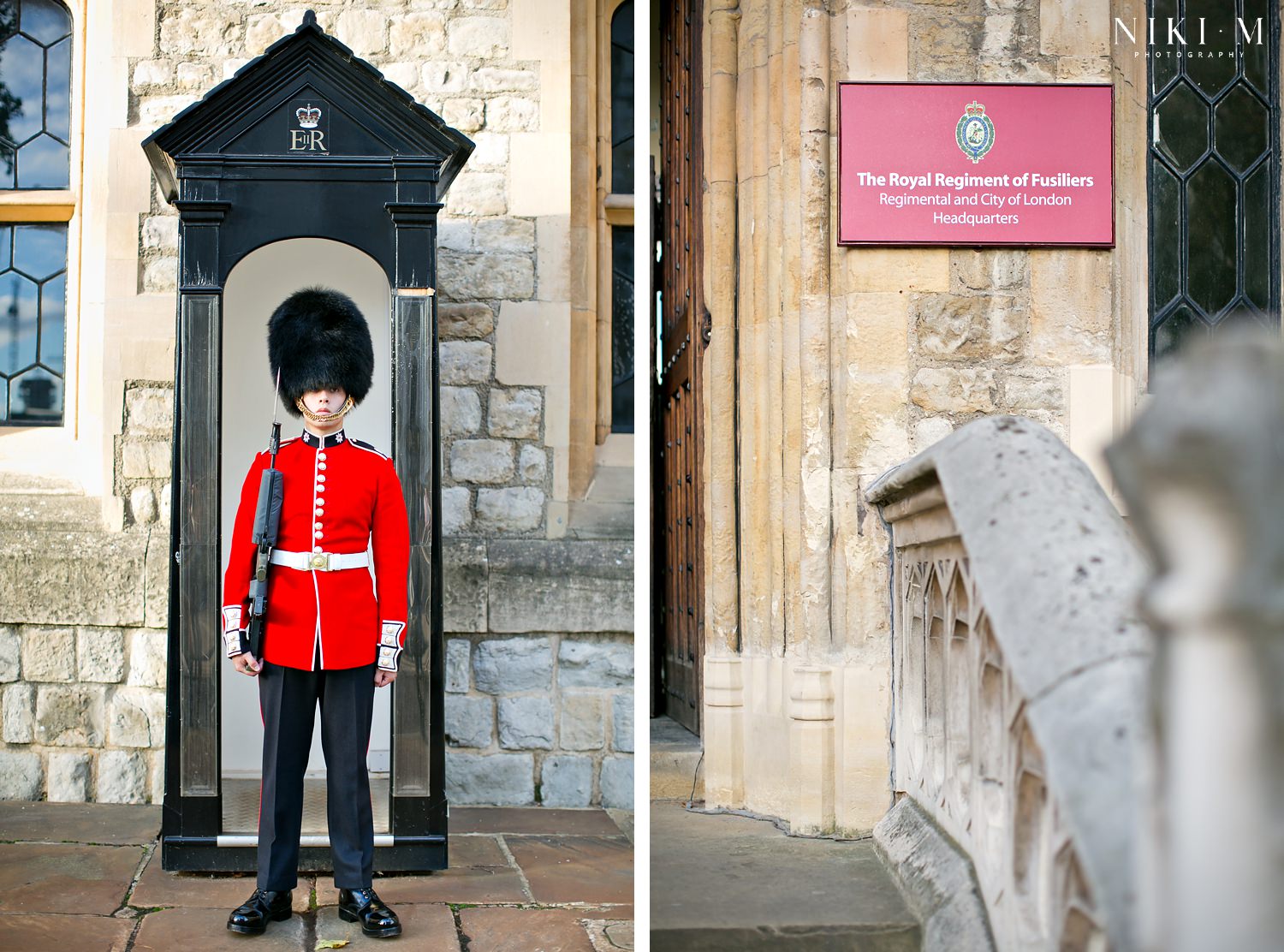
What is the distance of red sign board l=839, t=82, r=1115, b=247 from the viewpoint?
349 centimetres

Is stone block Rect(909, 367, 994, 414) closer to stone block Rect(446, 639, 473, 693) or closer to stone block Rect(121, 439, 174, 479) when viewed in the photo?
stone block Rect(446, 639, 473, 693)

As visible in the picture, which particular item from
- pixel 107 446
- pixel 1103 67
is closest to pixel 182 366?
pixel 107 446

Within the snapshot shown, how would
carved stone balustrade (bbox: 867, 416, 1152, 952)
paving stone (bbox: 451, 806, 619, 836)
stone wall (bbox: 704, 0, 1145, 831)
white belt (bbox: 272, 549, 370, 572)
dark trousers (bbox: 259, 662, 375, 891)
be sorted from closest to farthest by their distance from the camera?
1. carved stone balustrade (bbox: 867, 416, 1152, 952)
2. dark trousers (bbox: 259, 662, 375, 891)
3. white belt (bbox: 272, 549, 370, 572)
4. stone wall (bbox: 704, 0, 1145, 831)
5. paving stone (bbox: 451, 806, 619, 836)

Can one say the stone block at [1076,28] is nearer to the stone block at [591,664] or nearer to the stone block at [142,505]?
the stone block at [591,664]

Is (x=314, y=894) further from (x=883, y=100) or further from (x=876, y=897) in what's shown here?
(x=883, y=100)

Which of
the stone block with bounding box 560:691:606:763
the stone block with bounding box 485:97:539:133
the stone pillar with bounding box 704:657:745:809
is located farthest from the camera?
the stone block with bounding box 485:97:539:133

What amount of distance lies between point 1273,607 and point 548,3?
410 cm

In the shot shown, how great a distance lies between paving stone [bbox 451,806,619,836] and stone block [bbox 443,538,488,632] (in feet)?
2.13

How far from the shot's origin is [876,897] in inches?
103

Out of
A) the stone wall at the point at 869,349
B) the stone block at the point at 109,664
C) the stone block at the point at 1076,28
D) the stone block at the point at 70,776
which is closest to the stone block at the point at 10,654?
the stone block at the point at 109,664

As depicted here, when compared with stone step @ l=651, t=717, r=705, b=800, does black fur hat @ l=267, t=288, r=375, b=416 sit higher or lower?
higher

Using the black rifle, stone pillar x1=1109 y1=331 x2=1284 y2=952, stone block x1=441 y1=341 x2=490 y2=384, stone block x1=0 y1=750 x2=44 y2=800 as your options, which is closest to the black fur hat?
the black rifle

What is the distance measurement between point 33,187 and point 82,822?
2.36 meters

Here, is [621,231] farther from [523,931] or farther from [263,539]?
[523,931]
